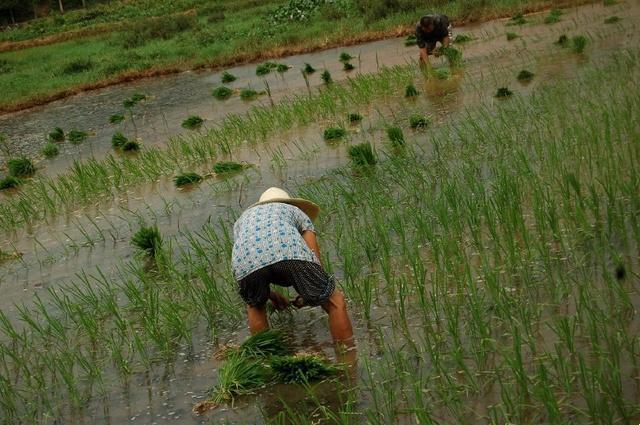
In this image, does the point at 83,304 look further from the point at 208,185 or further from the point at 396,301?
the point at 208,185

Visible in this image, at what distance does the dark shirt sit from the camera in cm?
1131

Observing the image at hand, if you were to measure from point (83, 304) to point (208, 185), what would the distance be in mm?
2794

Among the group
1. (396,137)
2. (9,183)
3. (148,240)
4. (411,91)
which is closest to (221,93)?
(9,183)

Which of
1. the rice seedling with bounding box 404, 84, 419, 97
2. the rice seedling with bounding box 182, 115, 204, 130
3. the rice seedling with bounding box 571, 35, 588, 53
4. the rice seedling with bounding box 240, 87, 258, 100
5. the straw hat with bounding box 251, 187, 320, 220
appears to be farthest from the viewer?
the rice seedling with bounding box 240, 87, 258, 100

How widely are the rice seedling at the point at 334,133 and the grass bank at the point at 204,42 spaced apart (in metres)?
9.41

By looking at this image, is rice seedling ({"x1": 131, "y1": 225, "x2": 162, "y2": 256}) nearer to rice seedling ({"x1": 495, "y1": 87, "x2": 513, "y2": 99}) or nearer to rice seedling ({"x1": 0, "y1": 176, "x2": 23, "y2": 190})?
rice seedling ({"x1": 495, "y1": 87, "x2": 513, "y2": 99})

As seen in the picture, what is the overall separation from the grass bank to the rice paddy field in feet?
28.4

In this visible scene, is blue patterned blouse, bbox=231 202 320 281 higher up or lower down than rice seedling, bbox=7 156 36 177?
higher up

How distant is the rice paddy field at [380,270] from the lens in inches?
123

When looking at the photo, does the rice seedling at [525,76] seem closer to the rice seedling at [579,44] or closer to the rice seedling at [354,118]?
the rice seedling at [579,44]

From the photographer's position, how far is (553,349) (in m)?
3.18

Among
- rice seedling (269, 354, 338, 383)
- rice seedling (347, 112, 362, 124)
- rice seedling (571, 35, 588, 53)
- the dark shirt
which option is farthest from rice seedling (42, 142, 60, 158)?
rice seedling (269, 354, 338, 383)

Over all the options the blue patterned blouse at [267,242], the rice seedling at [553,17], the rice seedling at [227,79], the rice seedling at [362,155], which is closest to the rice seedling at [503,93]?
the rice seedling at [362,155]

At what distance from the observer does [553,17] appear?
562 inches
